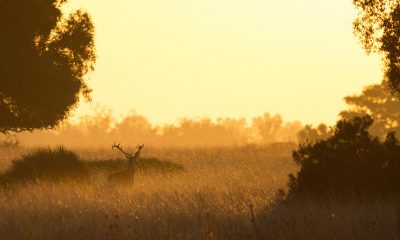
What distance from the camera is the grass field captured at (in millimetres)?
12281

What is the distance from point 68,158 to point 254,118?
16532cm

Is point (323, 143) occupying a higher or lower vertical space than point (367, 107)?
lower

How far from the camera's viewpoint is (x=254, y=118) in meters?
188

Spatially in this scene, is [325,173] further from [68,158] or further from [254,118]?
[254,118]

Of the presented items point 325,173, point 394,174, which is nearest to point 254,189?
point 325,173

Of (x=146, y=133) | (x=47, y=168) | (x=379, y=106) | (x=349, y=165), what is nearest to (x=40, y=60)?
(x=47, y=168)

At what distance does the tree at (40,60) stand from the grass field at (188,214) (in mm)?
6027

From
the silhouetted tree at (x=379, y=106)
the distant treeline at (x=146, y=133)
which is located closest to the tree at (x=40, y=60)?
the silhouetted tree at (x=379, y=106)

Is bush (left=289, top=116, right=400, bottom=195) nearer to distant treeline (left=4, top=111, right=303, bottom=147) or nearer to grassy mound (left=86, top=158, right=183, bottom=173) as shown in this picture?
grassy mound (left=86, top=158, right=183, bottom=173)

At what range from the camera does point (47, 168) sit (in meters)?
23.2

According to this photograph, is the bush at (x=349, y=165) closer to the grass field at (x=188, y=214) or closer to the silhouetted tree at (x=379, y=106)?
the grass field at (x=188, y=214)

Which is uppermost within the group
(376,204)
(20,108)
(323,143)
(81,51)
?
(81,51)

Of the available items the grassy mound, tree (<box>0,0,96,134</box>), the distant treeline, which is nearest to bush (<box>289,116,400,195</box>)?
the grassy mound

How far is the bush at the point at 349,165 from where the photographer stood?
1784 centimetres
